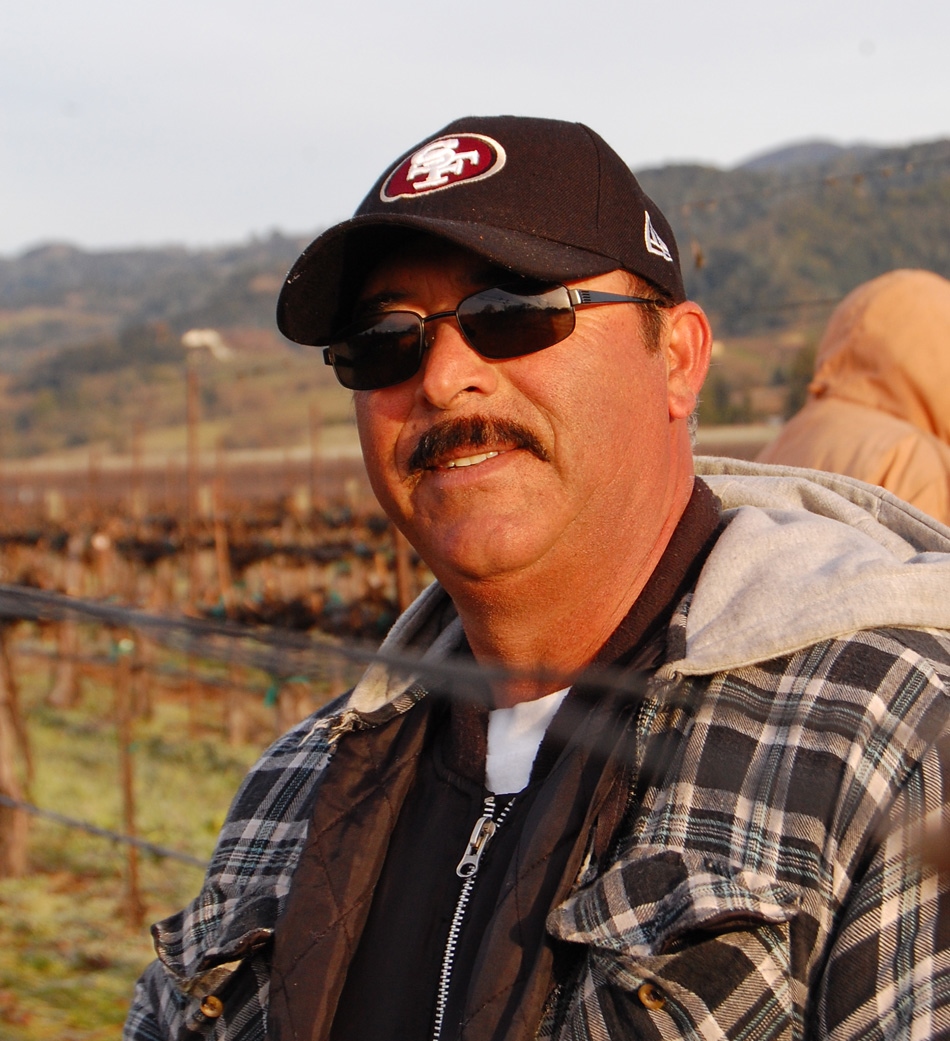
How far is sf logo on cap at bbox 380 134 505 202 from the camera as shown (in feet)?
5.57

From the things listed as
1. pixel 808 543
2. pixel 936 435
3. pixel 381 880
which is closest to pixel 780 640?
pixel 808 543

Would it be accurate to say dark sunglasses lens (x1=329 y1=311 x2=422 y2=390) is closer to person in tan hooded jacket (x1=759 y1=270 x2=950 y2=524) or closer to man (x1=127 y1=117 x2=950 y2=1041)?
man (x1=127 y1=117 x2=950 y2=1041)

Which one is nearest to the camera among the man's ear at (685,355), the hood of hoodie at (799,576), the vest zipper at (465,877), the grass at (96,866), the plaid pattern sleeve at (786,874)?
the plaid pattern sleeve at (786,874)

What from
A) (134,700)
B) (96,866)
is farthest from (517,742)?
(134,700)

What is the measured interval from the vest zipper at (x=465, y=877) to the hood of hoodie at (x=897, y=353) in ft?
6.10

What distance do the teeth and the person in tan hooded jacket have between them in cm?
137

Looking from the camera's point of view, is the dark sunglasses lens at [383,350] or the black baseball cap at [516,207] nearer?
the black baseball cap at [516,207]

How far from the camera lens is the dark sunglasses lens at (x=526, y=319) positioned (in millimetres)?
1693

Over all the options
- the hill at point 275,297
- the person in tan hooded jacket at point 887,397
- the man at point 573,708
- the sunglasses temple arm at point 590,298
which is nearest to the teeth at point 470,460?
the man at point 573,708

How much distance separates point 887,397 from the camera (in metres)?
3.09

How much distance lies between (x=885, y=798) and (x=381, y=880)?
73 cm

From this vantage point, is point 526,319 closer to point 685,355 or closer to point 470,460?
point 470,460

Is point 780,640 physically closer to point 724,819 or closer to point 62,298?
point 724,819

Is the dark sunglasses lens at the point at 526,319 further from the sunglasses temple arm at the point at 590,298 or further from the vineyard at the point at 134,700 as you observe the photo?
the vineyard at the point at 134,700
